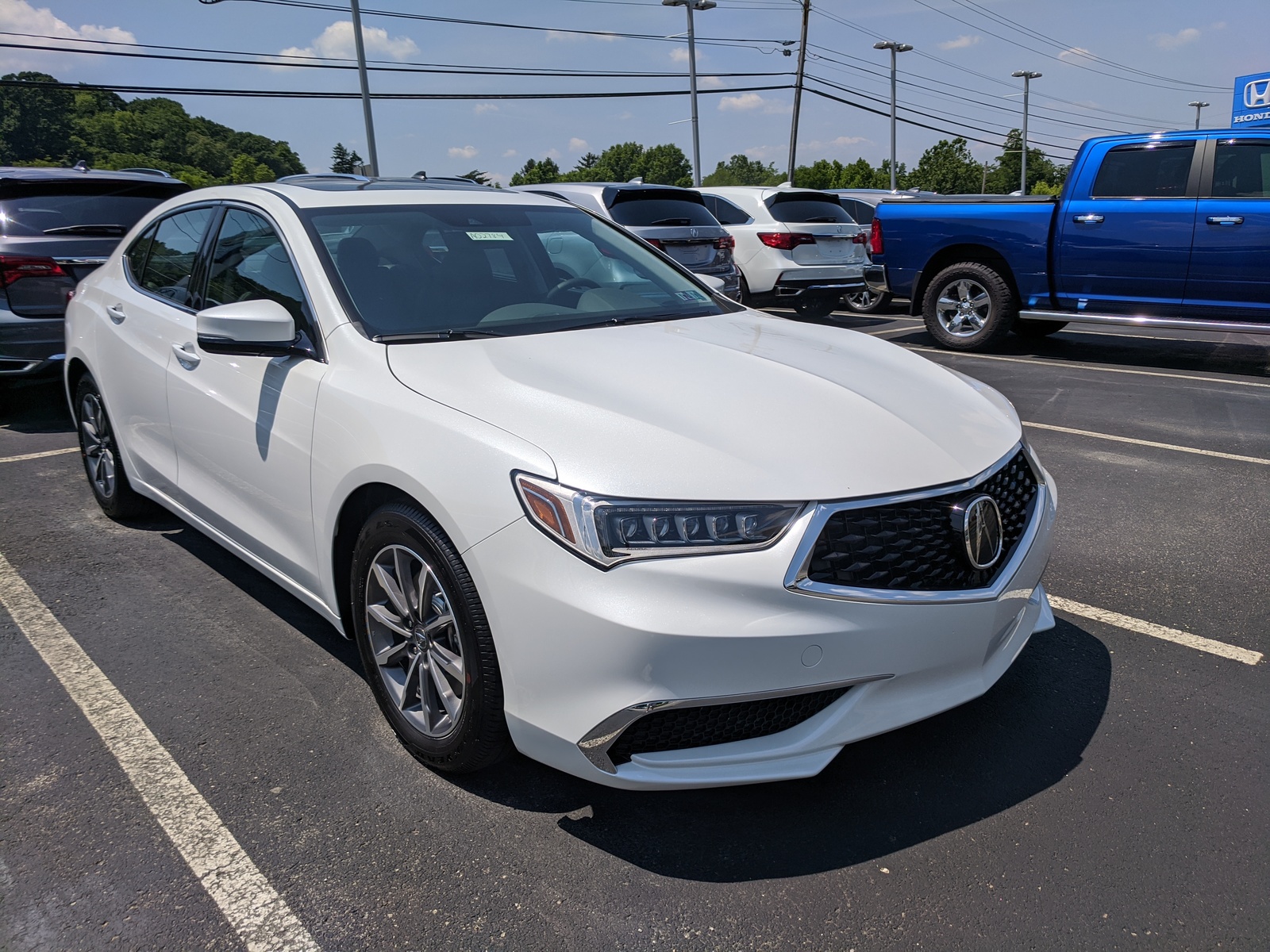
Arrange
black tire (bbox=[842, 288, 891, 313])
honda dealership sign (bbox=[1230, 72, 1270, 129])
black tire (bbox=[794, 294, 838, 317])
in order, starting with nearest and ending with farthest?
black tire (bbox=[794, 294, 838, 317]) → black tire (bbox=[842, 288, 891, 313]) → honda dealership sign (bbox=[1230, 72, 1270, 129])

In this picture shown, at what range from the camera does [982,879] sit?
2273 millimetres

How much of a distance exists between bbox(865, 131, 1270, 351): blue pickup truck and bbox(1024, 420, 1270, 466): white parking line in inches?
115

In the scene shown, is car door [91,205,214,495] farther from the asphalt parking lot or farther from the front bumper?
the front bumper

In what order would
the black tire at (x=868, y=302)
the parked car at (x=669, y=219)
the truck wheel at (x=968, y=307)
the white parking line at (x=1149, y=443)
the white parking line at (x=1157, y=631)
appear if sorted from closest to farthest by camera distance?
1. the white parking line at (x=1157, y=631)
2. the white parking line at (x=1149, y=443)
3. the truck wheel at (x=968, y=307)
4. the parked car at (x=669, y=219)
5. the black tire at (x=868, y=302)

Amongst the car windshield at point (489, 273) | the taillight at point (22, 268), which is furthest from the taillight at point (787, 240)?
the car windshield at point (489, 273)

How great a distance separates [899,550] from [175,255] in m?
3.42

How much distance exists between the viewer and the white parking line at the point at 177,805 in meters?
2.20

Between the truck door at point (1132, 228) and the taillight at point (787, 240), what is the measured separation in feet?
11.2

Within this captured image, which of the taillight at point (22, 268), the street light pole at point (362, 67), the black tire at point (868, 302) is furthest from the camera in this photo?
the street light pole at point (362, 67)

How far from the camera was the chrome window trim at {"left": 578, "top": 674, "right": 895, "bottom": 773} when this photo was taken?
2.16 m

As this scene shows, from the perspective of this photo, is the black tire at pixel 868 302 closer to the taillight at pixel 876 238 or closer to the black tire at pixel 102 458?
the taillight at pixel 876 238

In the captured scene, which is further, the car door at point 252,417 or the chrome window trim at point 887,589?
the car door at point 252,417

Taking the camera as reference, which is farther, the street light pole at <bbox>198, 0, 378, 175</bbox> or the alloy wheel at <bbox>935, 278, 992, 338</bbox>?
the street light pole at <bbox>198, 0, 378, 175</bbox>

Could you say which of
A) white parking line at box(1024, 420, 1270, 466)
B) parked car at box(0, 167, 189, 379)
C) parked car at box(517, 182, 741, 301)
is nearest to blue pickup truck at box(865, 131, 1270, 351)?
parked car at box(517, 182, 741, 301)
